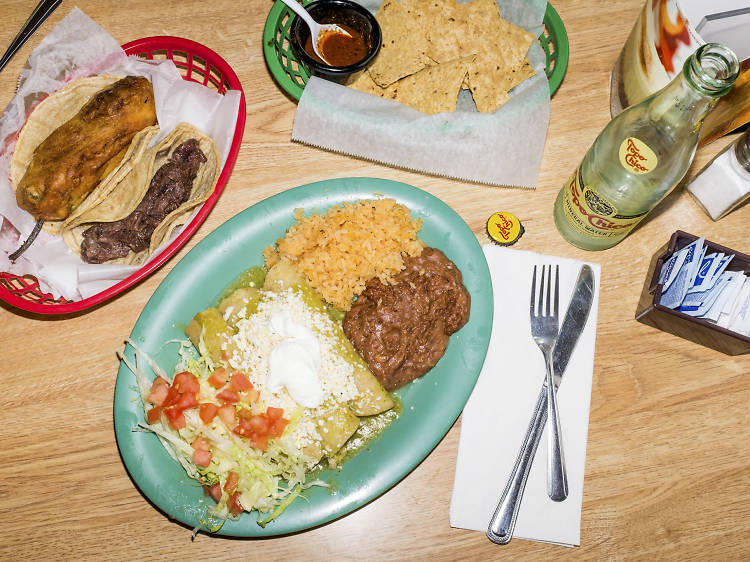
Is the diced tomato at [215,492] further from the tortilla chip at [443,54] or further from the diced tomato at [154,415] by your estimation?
the tortilla chip at [443,54]

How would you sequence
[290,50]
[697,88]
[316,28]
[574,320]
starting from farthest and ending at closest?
[290,50], [316,28], [574,320], [697,88]

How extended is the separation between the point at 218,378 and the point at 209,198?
0.64 metres

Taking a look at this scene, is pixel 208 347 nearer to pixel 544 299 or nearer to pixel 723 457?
pixel 544 299

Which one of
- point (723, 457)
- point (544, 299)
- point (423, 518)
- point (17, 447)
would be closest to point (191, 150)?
point (17, 447)

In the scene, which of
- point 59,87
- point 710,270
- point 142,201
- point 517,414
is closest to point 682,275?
point 710,270

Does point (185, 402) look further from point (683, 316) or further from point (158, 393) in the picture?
point (683, 316)

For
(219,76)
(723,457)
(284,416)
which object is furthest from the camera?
(219,76)

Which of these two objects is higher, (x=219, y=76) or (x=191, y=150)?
(x=219, y=76)

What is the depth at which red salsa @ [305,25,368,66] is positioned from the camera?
2.13 m

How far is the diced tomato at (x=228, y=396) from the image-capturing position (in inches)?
71.1

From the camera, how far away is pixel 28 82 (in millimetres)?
1978

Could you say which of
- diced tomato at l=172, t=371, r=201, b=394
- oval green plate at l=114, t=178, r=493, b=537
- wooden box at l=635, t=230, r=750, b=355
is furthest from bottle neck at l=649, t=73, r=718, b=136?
diced tomato at l=172, t=371, r=201, b=394

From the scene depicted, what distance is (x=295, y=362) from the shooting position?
1780mm

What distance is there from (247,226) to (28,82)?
3.15ft
